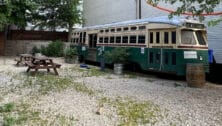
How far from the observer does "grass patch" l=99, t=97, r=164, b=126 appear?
6273 millimetres

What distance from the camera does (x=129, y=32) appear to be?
14.7 meters

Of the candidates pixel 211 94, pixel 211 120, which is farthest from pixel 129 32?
pixel 211 120

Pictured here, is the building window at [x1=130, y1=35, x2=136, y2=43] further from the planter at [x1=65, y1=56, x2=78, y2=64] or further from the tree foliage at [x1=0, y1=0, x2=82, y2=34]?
the tree foliage at [x1=0, y1=0, x2=82, y2=34]

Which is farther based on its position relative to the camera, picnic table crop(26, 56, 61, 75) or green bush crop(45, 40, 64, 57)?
green bush crop(45, 40, 64, 57)

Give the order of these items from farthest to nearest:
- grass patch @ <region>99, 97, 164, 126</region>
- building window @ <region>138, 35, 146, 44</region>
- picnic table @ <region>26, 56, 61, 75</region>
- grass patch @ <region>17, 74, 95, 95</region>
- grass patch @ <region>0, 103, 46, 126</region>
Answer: building window @ <region>138, 35, 146, 44</region> < picnic table @ <region>26, 56, 61, 75</region> < grass patch @ <region>17, 74, 95, 95</region> < grass patch @ <region>99, 97, 164, 126</region> < grass patch @ <region>0, 103, 46, 126</region>

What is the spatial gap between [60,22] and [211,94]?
17.1m

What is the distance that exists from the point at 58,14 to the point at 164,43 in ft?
44.9

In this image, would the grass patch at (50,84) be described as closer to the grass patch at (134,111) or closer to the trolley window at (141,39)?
the grass patch at (134,111)

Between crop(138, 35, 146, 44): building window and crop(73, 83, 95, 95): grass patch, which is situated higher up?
crop(138, 35, 146, 44): building window

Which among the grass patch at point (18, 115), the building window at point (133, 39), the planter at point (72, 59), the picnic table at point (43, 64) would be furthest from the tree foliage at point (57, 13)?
the grass patch at point (18, 115)

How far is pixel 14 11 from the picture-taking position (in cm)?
1975

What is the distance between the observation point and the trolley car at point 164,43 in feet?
39.0

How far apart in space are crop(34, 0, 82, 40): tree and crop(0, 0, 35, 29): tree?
3.30 m

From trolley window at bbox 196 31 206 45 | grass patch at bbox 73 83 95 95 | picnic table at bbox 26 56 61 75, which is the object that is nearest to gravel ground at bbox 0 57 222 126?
grass patch at bbox 73 83 95 95
